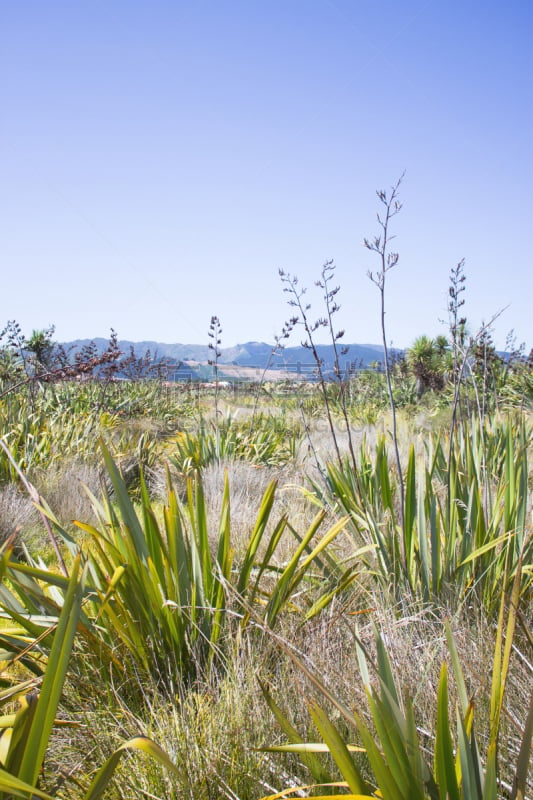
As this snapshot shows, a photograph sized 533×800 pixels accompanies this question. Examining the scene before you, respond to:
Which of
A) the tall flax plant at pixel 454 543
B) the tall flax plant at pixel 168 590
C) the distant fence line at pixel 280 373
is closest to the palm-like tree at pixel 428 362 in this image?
the distant fence line at pixel 280 373

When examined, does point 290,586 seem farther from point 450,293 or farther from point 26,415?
point 26,415

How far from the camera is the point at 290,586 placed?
2.31 metres

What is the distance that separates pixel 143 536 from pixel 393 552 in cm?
128

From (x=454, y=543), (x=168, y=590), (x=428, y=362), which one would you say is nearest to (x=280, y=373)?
(x=428, y=362)

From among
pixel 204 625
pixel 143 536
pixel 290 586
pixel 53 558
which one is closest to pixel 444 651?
pixel 290 586

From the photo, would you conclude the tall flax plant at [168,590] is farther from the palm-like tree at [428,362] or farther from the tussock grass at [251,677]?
the palm-like tree at [428,362]

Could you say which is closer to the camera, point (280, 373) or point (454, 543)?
point (454, 543)

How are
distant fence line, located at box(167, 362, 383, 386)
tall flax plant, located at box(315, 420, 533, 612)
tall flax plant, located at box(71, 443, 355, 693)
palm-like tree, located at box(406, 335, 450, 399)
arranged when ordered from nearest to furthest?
tall flax plant, located at box(71, 443, 355, 693) → tall flax plant, located at box(315, 420, 533, 612) → distant fence line, located at box(167, 362, 383, 386) → palm-like tree, located at box(406, 335, 450, 399)

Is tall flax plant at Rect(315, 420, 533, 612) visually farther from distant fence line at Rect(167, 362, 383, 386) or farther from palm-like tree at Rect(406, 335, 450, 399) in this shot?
palm-like tree at Rect(406, 335, 450, 399)

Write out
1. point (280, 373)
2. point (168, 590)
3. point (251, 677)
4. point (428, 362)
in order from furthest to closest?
point (280, 373) < point (428, 362) < point (168, 590) < point (251, 677)

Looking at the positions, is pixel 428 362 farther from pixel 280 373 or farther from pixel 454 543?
pixel 454 543

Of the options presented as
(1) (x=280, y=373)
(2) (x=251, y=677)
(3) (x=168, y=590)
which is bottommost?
(2) (x=251, y=677)

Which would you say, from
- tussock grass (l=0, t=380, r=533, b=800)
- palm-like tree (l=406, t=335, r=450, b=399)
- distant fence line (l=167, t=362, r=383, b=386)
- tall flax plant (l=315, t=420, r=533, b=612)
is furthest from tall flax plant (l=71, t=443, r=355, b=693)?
palm-like tree (l=406, t=335, r=450, b=399)

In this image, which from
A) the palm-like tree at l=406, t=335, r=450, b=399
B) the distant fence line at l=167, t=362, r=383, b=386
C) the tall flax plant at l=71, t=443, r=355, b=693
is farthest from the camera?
the palm-like tree at l=406, t=335, r=450, b=399
